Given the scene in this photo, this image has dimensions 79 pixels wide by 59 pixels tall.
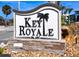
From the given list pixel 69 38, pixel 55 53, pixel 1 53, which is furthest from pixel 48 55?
pixel 1 53

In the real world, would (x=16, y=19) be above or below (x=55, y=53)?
above

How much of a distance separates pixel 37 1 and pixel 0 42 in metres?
1.02

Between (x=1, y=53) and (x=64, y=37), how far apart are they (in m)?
1.19

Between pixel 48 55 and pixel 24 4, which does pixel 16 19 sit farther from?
pixel 48 55

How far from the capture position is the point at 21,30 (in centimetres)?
559

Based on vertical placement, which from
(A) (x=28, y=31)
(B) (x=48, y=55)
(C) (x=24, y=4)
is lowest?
(B) (x=48, y=55)

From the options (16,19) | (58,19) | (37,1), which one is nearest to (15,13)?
(16,19)

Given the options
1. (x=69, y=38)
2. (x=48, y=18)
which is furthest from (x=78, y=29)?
(x=48, y=18)

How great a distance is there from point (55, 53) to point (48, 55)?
0.13 meters

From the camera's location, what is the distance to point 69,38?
5543mm

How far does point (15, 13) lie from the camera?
18.3 ft

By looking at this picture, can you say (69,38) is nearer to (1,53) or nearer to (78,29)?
(78,29)

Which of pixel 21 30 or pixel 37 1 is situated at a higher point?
pixel 37 1

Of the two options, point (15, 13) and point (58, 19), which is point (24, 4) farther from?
point (58, 19)
